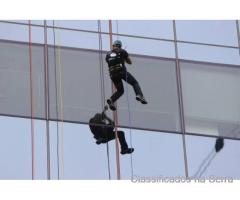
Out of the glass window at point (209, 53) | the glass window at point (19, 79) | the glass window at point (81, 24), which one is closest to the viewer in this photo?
the glass window at point (19, 79)

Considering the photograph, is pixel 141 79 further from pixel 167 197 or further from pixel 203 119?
pixel 167 197

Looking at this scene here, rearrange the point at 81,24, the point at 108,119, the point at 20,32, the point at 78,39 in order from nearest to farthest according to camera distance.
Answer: the point at 108,119 → the point at 20,32 → the point at 78,39 → the point at 81,24

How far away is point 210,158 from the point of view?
113ft

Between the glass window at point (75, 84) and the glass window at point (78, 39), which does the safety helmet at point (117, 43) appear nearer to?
the glass window at point (75, 84)

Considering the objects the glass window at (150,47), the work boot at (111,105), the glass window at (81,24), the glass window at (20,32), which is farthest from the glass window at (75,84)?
the work boot at (111,105)

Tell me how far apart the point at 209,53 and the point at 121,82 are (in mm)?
2541

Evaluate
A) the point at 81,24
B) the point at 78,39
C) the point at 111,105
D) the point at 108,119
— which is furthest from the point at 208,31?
the point at 111,105

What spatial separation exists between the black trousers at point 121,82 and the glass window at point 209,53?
213 centimetres

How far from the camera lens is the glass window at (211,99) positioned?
35094 millimetres

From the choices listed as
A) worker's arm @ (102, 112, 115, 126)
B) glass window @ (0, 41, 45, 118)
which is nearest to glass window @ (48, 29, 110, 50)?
glass window @ (0, 41, 45, 118)

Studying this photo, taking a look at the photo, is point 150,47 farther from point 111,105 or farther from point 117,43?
point 111,105

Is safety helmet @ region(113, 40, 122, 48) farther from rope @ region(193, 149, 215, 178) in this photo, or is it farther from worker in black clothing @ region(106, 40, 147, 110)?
rope @ region(193, 149, 215, 178)

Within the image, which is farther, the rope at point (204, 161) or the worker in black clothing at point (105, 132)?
the rope at point (204, 161)
